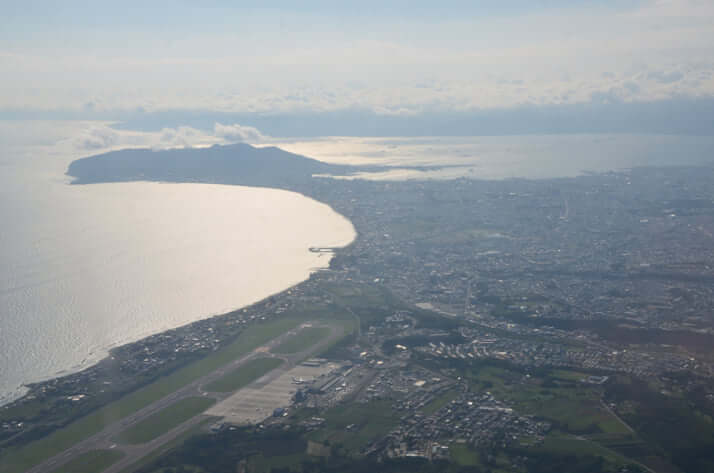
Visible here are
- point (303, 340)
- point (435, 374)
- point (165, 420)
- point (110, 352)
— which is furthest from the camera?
point (303, 340)

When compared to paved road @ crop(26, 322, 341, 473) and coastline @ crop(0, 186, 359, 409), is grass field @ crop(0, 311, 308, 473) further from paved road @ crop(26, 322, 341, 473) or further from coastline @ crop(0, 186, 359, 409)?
coastline @ crop(0, 186, 359, 409)

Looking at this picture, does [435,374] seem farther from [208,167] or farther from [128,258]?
[208,167]

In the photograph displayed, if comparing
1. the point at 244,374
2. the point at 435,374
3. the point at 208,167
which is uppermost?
the point at 208,167

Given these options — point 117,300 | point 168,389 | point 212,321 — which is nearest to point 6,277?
point 117,300

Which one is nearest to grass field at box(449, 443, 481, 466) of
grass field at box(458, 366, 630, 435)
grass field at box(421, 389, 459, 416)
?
grass field at box(421, 389, 459, 416)

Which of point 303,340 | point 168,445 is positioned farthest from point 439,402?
point 168,445

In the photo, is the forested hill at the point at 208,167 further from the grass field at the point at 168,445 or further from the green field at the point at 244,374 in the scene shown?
the grass field at the point at 168,445

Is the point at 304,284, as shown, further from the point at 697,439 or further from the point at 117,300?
the point at 697,439

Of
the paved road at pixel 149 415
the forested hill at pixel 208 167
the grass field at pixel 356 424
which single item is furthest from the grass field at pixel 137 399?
the forested hill at pixel 208 167

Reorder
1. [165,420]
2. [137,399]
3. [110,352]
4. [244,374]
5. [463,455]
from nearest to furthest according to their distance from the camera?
[463,455], [165,420], [137,399], [244,374], [110,352]

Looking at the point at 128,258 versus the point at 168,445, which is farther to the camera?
the point at 128,258
